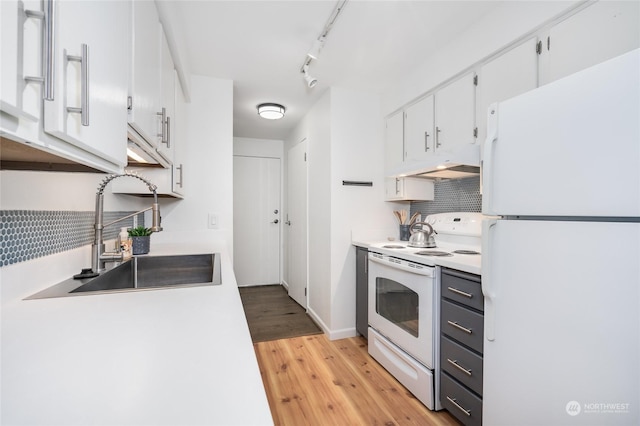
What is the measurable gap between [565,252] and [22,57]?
56.2 inches

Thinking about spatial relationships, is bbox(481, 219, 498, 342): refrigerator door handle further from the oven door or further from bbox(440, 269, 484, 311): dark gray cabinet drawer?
the oven door

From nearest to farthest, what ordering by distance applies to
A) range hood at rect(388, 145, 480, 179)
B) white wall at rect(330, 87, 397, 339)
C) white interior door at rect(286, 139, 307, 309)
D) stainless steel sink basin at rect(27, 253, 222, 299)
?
stainless steel sink basin at rect(27, 253, 222, 299) < range hood at rect(388, 145, 480, 179) < white wall at rect(330, 87, 397, 339) < white interior door at rect(286, 139, 307, 309)

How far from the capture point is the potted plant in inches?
66.4

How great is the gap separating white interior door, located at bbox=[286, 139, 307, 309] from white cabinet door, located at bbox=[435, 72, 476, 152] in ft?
5.56

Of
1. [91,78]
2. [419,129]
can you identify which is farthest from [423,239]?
[91,78]

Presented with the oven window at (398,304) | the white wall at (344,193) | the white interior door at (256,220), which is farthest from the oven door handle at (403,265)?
the white interior door at (256,220)

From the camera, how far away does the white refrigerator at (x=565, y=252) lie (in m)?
0.84

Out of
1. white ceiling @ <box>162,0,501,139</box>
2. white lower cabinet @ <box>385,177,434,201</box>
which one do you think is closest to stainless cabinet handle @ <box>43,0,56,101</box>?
white ceiling @ <box>162,0,501,139</box>

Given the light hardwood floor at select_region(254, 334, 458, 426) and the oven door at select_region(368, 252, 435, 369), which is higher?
the oven door at select_region(368, 252, 435, 369)

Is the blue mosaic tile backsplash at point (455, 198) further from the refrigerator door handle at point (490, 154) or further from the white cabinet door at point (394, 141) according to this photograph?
the refrigerator door handle at point (490, 154)

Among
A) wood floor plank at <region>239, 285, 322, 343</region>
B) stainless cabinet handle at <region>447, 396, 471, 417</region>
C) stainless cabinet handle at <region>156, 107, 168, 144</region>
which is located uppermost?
stainless cabinet handle at <region>156, 107, 168, 144</region>

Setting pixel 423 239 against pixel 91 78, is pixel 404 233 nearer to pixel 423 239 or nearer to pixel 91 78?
pixel 423 239

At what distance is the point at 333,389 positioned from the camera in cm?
191

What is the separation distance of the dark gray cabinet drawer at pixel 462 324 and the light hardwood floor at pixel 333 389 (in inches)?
20.6
